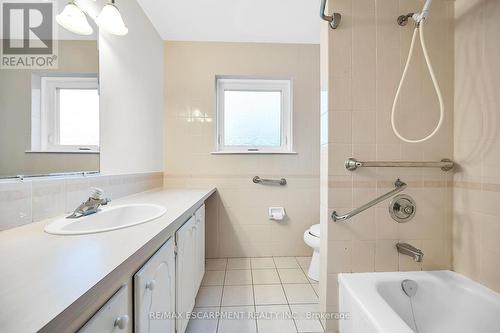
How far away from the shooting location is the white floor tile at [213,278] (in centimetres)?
165

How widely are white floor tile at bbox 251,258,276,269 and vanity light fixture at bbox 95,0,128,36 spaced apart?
6.87ft

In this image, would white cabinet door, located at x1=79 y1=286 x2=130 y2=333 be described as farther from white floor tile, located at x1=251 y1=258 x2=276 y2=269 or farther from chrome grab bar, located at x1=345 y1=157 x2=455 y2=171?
white floor tile, located at x1=251 y1=258 x2=276 y2=269

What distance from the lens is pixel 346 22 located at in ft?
3.54

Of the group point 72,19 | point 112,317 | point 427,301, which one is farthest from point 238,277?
point 72,19

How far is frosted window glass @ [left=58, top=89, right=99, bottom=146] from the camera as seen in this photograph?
103 centimetres

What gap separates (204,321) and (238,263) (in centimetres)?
69

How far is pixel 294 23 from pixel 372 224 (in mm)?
1742

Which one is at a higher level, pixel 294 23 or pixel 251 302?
pixel 294 23

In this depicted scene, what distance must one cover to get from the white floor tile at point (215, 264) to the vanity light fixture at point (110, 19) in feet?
6.40

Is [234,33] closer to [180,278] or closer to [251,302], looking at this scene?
[180,278]

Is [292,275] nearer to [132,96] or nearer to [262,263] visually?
[262,263]

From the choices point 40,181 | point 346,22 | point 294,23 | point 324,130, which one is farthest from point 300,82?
point 40,181

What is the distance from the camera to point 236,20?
5.69 ft

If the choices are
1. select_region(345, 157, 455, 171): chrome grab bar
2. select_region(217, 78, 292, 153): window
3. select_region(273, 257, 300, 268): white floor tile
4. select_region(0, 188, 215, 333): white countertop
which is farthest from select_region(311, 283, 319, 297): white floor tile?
select_region(0, 188, 215, 333): white countertop
